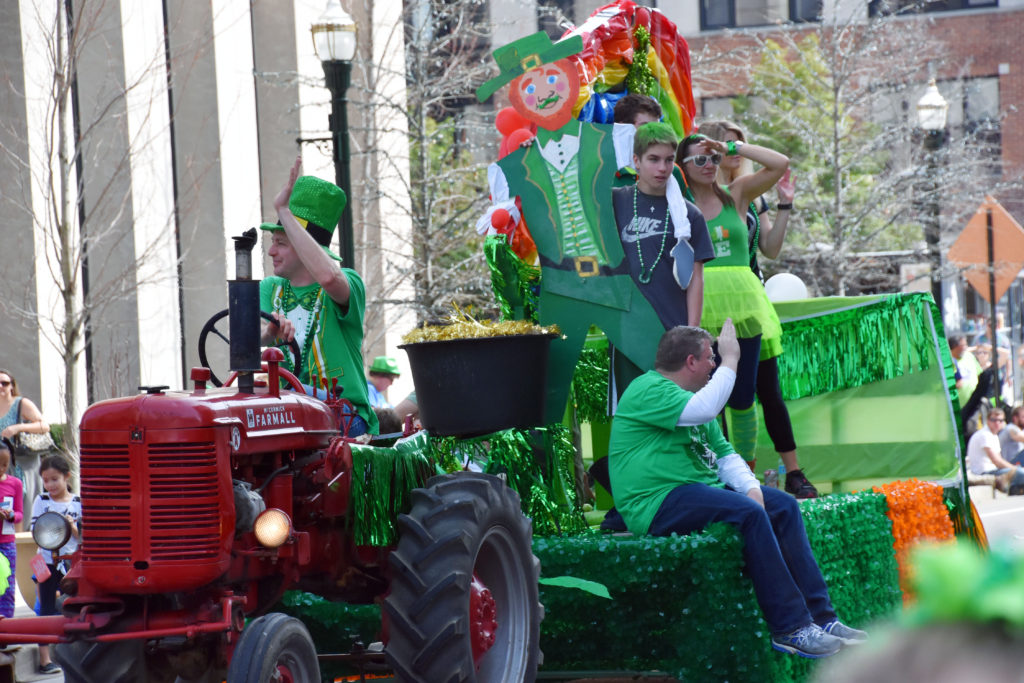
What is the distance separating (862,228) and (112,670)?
62.7 feet

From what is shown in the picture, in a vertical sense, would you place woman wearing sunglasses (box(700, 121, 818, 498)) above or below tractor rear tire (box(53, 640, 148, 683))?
above

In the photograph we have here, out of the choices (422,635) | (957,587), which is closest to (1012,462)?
(422,635)

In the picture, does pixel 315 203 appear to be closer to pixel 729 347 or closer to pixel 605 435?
pixel 729 347

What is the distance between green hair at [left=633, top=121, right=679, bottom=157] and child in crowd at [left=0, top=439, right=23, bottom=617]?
163 inches

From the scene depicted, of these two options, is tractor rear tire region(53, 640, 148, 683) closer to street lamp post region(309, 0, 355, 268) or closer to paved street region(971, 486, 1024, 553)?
street lamp post region(309, 0, 355, 268)

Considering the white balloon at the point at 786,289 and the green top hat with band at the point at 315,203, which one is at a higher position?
the green top hat with band at the point at 315,203

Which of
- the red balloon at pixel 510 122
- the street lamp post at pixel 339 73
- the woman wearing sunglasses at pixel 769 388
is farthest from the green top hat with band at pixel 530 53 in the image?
the street lamp post at pixel 339 73

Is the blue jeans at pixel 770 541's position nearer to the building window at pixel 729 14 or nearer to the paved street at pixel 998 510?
the paved street at pixel 998 510

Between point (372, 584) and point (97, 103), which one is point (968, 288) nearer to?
point (97, 103)

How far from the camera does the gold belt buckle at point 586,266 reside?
6.89 meters

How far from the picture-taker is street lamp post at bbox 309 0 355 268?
10.7 meters

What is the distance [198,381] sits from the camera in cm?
504

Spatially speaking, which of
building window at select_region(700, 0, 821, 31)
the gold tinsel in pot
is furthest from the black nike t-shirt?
building window at select_region(700, 0, 821, 31)

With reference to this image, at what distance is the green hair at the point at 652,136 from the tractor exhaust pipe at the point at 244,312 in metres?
2.27
